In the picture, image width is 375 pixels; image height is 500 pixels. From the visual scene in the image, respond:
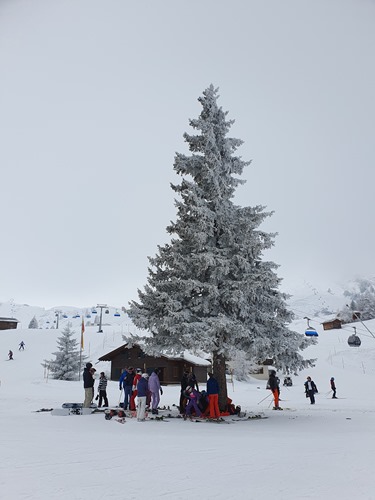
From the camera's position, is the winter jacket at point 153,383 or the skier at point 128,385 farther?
the skier at point 128,385

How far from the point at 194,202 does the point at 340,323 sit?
70189 millimetres

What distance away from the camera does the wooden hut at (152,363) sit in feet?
141

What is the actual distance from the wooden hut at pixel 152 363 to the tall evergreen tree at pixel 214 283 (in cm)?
2737

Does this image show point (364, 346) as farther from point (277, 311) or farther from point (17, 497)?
point (17, 497)

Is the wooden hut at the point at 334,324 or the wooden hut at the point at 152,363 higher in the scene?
the wooden hut at the point at 334,324

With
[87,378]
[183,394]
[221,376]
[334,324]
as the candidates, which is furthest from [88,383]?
[334,324]

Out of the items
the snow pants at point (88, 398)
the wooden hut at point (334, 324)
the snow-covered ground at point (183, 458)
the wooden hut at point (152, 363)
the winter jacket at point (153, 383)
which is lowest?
the snow-covered ground at point (183, 458)

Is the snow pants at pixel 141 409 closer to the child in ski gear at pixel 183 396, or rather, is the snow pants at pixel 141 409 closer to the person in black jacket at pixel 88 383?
the child in ski gear at pixel 183 396

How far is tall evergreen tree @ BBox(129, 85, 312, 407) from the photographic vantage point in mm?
15031

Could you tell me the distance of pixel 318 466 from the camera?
723cm

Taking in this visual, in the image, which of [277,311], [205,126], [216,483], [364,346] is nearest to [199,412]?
[277,311]

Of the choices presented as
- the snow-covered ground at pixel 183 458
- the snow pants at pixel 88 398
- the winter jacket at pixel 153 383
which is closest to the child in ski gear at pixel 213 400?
the snow-covered ground at pixel 183 458

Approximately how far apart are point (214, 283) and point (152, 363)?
30375 millimetres

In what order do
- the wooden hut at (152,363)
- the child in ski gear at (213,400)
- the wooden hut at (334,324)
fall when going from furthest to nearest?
the wooden hut at (334,324) < the wooden hut at (152,363) < the child in ski gear at (213,400)
